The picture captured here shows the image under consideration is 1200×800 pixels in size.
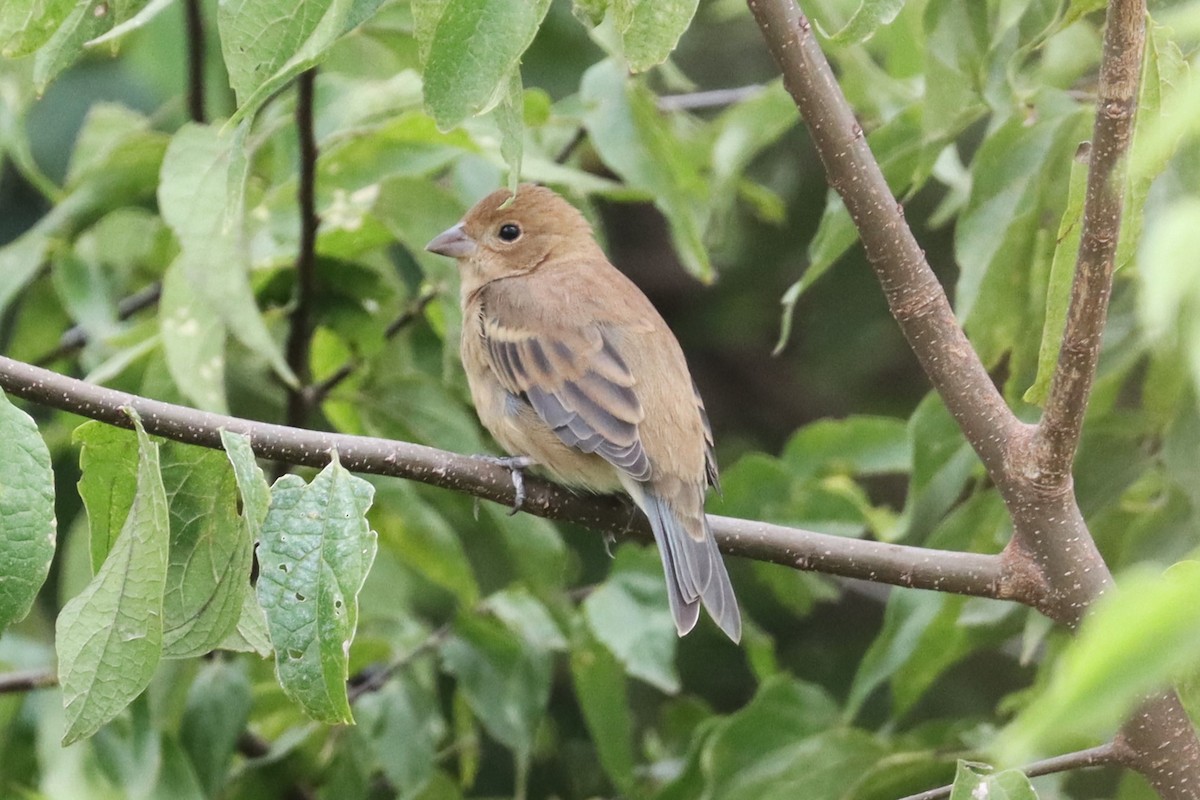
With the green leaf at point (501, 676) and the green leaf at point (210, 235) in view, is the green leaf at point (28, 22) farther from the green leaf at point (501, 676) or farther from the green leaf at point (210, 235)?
the green leaf at point (501, 676)

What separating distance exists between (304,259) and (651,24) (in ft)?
5.82

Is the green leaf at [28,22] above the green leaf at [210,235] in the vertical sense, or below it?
above

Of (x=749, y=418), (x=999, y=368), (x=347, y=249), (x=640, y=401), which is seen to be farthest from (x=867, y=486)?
(x=347, y=249)

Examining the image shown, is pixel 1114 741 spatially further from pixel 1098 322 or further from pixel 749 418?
pixel 749 418

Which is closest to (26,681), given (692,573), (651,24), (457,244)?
(692,573)

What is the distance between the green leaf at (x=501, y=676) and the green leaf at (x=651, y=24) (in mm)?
2175

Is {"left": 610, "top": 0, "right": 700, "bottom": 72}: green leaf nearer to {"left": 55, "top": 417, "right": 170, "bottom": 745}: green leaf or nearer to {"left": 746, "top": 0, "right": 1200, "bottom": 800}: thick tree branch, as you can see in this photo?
{"left": 746, "top": 0, "right": 1200, "bottom": 800}: thick tree branch

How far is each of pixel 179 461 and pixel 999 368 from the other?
280 cm

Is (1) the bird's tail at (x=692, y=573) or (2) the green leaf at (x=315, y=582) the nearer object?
(2) the green leaf at (x=315, y=582)

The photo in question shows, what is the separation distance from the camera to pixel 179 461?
2.19 meters

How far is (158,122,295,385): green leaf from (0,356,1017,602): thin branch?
2.24 feet

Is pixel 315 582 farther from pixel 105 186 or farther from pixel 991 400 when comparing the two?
pixel 105 186

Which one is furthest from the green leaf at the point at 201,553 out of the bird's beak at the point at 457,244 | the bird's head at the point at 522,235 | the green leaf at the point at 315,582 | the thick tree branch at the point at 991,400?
the bird's head at the point at 522,235

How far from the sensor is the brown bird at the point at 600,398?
11.3 ft
